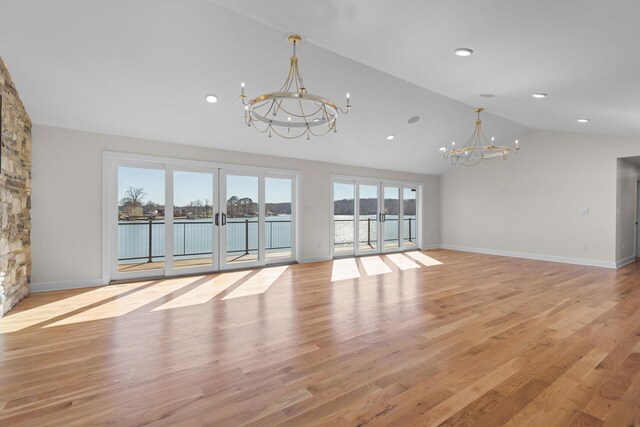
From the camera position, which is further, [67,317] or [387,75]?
[387,75]

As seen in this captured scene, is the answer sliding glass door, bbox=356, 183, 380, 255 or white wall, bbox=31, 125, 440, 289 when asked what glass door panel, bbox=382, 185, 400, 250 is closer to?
sliding glass door, bbox=356, 183, 380, 255

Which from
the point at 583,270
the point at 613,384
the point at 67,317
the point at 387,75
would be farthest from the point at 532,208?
the point at 67,317

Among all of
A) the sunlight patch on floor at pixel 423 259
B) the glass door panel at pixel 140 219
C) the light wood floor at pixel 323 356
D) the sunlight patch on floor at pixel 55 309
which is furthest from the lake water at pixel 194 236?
the sunlight patch on floor at pixel 423 259

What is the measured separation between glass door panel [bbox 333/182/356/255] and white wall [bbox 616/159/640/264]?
5.44 metres

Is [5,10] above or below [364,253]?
above

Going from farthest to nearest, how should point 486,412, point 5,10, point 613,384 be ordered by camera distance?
1. point 5,10
2. point 613,384
3. point 486,412

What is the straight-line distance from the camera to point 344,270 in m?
6.31

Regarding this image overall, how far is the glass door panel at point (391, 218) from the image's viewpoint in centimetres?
873

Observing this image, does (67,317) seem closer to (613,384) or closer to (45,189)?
(45,189)

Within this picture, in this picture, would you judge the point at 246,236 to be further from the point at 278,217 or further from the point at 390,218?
the point at 390,218

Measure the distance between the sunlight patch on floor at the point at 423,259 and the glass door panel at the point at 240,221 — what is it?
357cm

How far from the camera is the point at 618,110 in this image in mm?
4293

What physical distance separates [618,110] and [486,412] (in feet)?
15.0

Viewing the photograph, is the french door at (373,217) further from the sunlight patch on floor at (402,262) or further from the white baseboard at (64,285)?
the white baseboard at (64,285)
